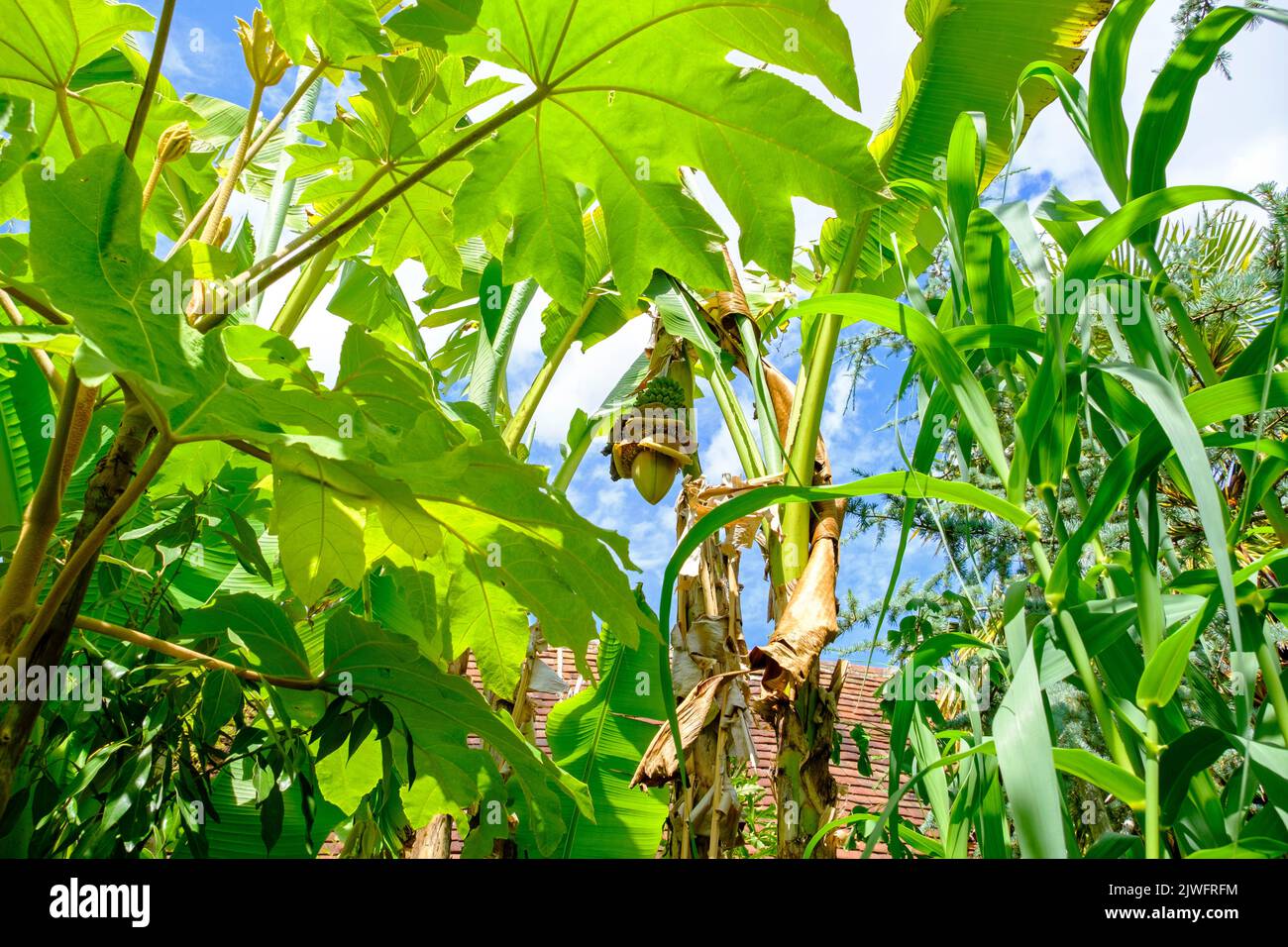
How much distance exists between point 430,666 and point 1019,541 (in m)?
5.22

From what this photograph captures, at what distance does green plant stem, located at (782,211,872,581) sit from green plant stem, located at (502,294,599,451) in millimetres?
688

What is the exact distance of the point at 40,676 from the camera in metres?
0.87

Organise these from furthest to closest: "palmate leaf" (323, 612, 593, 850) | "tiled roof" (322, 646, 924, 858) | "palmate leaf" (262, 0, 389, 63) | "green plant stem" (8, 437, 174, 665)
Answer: "tiled roof" (322, 646, 924, 858), "palmate leaf" (323, 612, 593, 850), "palmate leaf" (262, 0, 389, 63), "green plant stem" (8, 437, 174, 665)

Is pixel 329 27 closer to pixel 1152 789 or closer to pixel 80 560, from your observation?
pixel 80 560

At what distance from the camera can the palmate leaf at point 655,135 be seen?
3.47 feet

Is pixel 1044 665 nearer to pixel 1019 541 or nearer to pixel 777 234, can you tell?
pixel 777 234

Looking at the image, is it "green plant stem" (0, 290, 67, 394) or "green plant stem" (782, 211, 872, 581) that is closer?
"green plant stem" (0, 290, 67, 394)

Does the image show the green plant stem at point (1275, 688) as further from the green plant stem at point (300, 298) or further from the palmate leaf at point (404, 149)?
the green plant stem at point (300, 298)

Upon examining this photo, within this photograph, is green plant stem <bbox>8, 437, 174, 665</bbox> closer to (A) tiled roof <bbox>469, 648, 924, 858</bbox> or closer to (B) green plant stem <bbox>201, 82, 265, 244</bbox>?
(B) green plant stem <bbox>201, 82, 265, 244</bbox>

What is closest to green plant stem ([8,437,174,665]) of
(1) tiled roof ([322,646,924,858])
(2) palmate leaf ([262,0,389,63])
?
(2) palmate leaf ([262,0,389,63])

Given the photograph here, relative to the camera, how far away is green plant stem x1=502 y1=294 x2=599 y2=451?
9.24 ft

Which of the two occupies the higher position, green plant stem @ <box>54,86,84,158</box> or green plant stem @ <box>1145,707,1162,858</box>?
green plant stem @ <box>54,86,84,158</box>

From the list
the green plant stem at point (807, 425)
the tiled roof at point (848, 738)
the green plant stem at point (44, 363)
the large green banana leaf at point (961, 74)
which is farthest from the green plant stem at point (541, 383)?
the tiled roof at point (848, 738)
